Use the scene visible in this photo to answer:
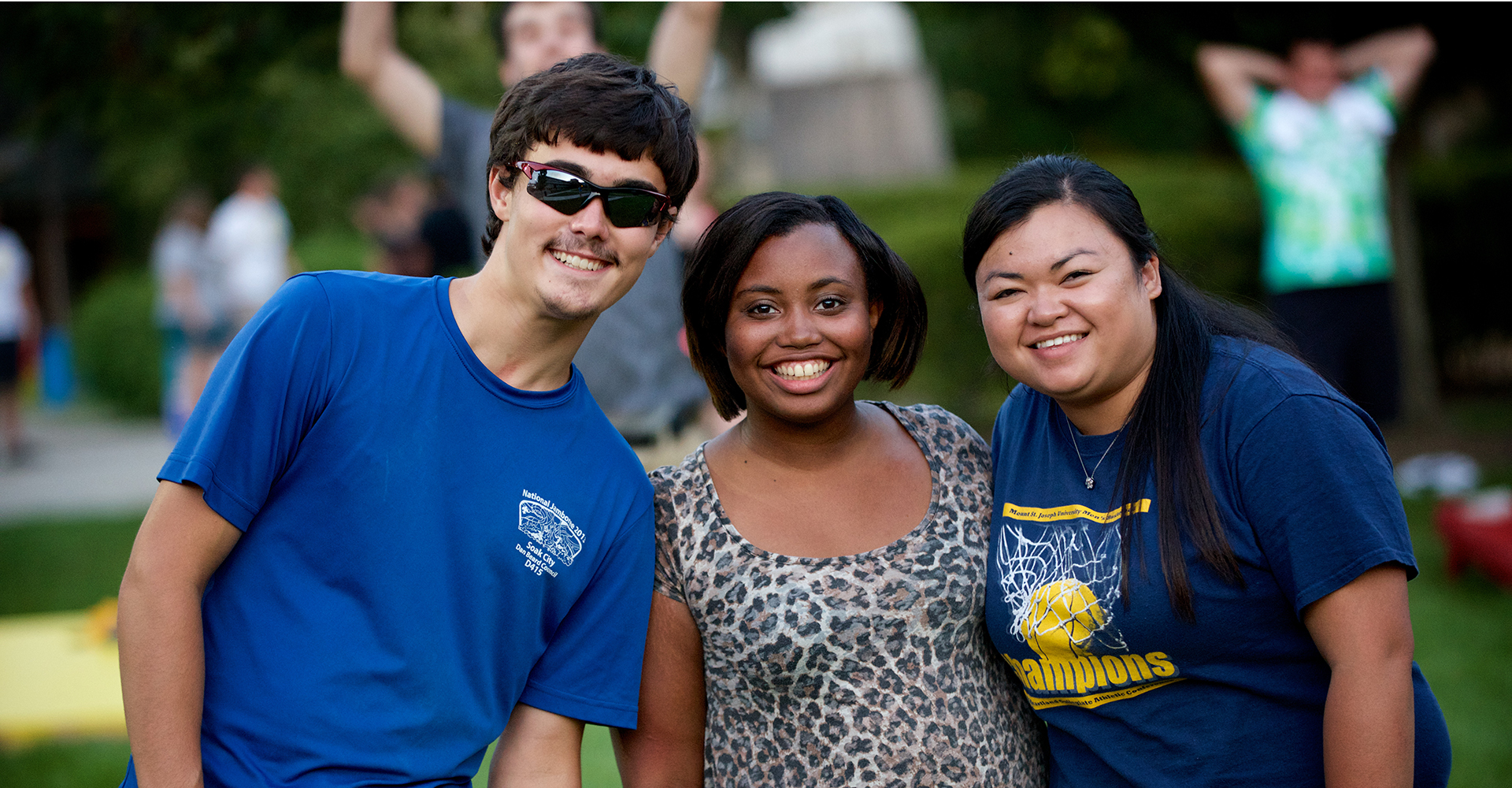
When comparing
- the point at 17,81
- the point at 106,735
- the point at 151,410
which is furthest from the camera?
the point at 151,410

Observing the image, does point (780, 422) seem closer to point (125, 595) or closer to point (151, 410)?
point (125, 595)

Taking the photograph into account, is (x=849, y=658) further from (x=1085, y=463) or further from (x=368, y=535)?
(x=368, y=535)

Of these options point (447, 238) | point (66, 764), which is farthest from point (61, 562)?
point (66, 764)

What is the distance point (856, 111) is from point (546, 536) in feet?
44.6

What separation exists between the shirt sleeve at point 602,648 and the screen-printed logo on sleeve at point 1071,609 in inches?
31.0

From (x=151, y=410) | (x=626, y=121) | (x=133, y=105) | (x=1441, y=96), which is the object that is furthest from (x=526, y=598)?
(x=151, y=410)

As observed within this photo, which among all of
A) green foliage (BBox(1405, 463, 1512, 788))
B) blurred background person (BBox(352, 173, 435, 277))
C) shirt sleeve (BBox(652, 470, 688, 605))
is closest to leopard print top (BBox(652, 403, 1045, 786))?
shirt sleeve (BBox(652, 470, 688, 605))

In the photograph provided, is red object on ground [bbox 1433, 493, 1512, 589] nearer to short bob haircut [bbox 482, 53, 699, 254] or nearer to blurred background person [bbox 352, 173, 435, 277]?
short bob haircut [bbox 482, 53, 699, 254]

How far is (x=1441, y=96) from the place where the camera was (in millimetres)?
11109

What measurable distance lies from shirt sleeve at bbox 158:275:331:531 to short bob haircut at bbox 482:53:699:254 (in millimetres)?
516

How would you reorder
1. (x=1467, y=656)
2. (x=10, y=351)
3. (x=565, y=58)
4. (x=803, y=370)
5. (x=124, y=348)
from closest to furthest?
1. (x=803, y=370)
2. (x=565, y=58)
3. (x=1467, y=656)
4. (x=10, y=351)
5. (x=124, y=348)

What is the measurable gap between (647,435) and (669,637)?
161 centimetres

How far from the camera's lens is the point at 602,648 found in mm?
2566

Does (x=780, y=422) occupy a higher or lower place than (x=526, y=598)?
higher
